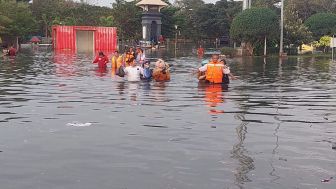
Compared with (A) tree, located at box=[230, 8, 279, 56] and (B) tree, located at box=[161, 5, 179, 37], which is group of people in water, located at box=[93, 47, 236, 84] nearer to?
(A) tree, located at box=[230, 8, 279, 56]

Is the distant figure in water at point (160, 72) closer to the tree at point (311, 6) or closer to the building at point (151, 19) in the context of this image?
the building at point (151, 19)

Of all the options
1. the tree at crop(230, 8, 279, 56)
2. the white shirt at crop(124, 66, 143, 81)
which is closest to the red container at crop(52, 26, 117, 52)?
the tree at crop(230, 8, 279, 56)

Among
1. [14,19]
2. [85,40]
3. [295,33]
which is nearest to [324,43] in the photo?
[295,33]

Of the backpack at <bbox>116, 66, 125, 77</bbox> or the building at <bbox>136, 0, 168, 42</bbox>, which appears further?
the building at <bbox>136, 0, 168, 42</bbox>

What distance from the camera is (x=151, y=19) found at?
78500 mm

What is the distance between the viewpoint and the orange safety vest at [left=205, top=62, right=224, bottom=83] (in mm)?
20391

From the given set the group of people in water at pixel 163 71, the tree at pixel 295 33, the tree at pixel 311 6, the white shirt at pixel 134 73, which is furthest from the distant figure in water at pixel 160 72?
the tree at pixel 311 6

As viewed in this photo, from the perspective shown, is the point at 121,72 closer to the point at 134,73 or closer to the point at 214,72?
the point at 134,73

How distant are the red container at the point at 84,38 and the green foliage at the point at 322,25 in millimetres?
23925

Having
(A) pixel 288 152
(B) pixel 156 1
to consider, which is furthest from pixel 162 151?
(B) pixel 156 1

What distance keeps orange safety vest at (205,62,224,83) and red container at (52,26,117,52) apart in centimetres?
4413

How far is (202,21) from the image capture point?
88.2m

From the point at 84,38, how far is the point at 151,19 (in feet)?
47.8

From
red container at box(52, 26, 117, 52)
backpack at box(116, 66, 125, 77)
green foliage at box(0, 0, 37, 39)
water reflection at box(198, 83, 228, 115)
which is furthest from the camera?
red container at box(52, 26, 117, 52)
